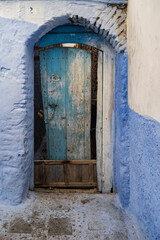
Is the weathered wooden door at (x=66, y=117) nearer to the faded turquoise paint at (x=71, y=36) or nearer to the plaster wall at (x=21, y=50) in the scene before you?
the faded turquoise paint at (x=71, y=36)

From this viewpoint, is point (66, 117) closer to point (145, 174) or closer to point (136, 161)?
point (136, 161)

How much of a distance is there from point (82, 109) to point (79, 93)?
0.23 meters

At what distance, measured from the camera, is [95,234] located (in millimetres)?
2150

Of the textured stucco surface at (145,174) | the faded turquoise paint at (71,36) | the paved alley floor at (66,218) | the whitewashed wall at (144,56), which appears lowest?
the paved alley floor at (66,218)

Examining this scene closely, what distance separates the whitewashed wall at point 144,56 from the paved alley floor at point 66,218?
1278 mm

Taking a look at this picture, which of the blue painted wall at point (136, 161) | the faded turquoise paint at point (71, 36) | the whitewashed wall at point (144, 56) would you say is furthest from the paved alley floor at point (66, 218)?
the faded turquoise paint at point (71, 36)

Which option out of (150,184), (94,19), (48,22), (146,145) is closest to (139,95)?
(146,145)

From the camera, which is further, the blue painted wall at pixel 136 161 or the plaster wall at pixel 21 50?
the plaster wall at pixel 21 50

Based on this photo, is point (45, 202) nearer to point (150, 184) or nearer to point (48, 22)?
point (150, 184)

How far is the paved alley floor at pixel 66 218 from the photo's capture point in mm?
2139

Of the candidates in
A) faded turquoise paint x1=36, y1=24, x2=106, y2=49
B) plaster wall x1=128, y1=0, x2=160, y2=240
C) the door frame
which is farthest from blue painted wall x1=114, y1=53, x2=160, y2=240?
faded turquoise paint x1=36, y1=24, x2=106, y2=49

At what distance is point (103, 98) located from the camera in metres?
2.83

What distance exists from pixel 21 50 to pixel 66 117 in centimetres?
108

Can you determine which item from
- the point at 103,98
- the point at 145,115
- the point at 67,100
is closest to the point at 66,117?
the point at 67,100
